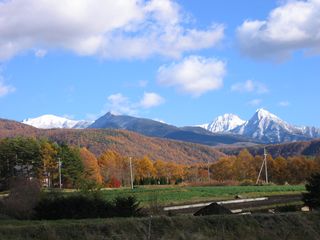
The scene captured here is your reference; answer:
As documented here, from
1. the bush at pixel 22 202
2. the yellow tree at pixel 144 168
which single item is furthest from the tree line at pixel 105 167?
the bush at pixel 22 202

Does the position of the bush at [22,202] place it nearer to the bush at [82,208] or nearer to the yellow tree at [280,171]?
the bush at [82,208]

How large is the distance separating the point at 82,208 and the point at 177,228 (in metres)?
6.76

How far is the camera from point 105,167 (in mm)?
162250

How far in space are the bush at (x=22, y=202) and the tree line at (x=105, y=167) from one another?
39.9m

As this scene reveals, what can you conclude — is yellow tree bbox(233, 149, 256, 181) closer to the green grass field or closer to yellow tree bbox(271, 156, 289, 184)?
yellow tree bbox(271, 156, 289, 184)

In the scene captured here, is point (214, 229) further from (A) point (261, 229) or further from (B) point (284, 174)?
(B) point (284, 174)

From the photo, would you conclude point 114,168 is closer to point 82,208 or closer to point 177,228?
point 82,208

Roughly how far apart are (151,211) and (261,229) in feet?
22.4

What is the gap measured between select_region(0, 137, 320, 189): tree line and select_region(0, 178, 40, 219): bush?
131ft

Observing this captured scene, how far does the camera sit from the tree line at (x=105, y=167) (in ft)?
371

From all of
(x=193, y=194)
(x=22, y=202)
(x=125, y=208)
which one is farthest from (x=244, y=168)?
(x=125, y=208)

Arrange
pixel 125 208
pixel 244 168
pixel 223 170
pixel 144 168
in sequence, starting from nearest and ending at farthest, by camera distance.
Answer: pixel 125 208 < pixel 244 168 < pixel 223 170 < pixel 144 168

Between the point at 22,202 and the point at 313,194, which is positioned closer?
the point at 22,202

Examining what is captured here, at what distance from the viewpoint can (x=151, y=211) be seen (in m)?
23.2
